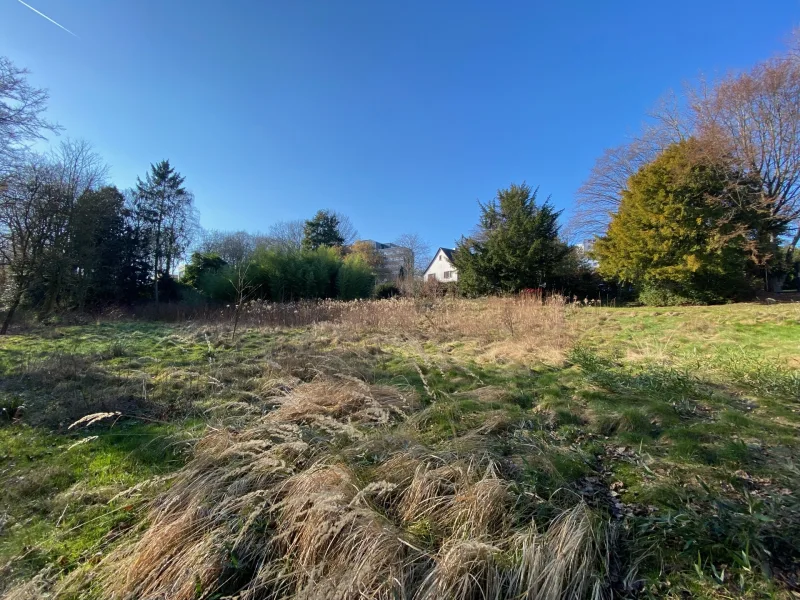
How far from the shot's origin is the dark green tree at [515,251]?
53.6ft

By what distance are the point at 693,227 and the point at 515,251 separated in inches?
250

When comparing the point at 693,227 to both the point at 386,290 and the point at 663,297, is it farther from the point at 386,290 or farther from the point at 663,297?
the point at 386,290

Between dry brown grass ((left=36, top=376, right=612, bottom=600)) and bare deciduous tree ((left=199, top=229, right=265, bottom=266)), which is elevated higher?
bare deciduous tree ((left=199, top=229, right=265, bottom=266))

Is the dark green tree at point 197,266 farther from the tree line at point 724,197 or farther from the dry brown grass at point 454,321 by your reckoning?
the tree line at point 724,197

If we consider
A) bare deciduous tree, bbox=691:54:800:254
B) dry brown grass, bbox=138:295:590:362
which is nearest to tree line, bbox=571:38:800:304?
bare deciduous tree, bbox=691:54:800:254

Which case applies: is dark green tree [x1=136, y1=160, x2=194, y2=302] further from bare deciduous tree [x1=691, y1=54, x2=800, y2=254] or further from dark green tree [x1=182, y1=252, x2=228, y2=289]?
bare deciduous tree [x1=691, y1=54, x2=800, y2=254]

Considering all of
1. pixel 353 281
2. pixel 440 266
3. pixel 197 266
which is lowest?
pixel 353 281

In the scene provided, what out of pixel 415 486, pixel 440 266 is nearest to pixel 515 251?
pixel 415 486

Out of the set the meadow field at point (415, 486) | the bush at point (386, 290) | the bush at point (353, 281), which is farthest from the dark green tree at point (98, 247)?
the meadow field at point (415, 486)

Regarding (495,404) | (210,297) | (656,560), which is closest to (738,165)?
(495,404)

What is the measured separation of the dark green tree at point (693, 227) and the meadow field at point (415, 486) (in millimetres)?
10192

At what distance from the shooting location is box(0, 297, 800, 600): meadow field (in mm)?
1463

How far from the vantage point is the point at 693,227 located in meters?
12.4

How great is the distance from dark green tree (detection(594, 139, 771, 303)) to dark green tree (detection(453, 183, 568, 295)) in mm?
3612
